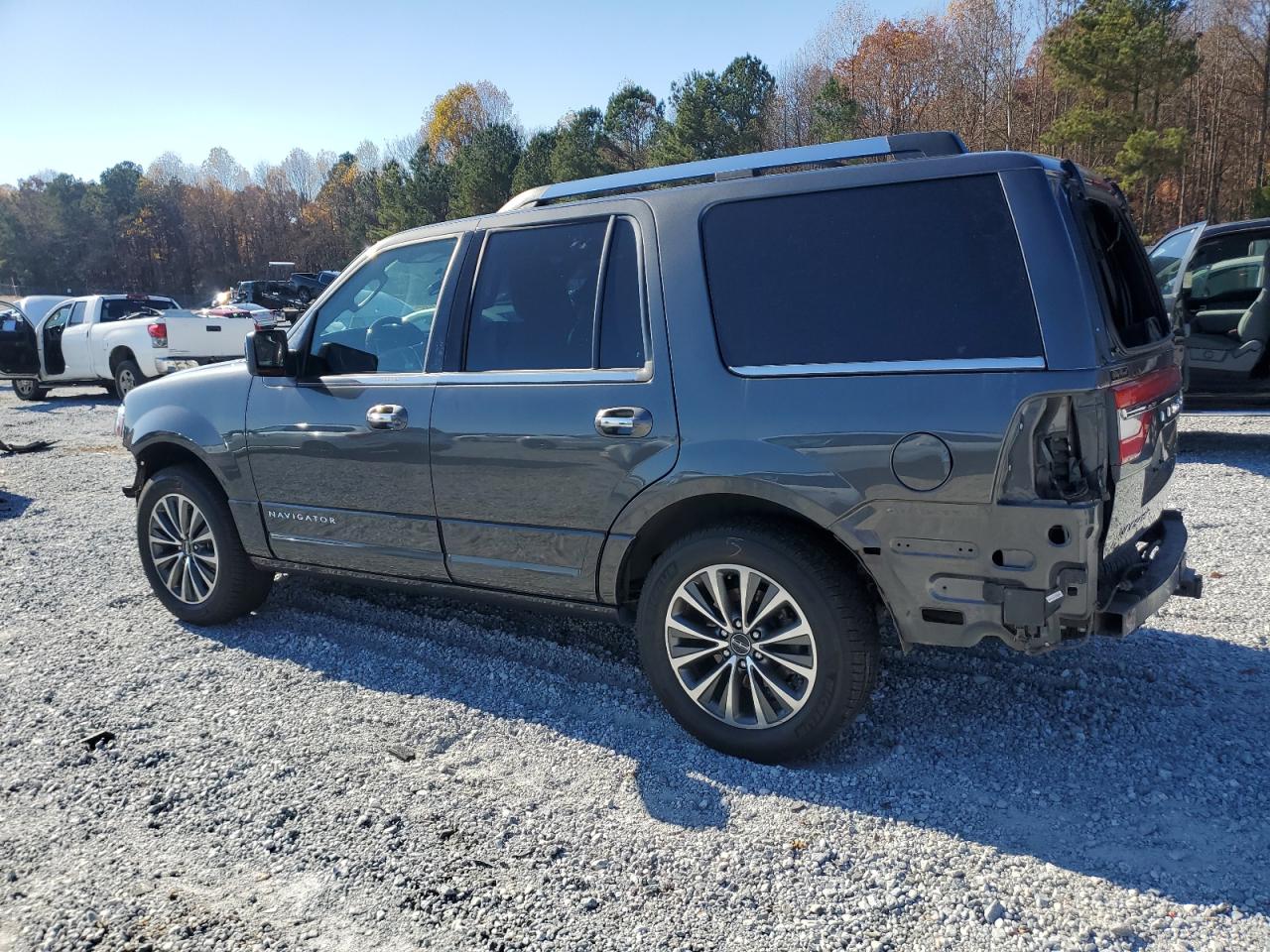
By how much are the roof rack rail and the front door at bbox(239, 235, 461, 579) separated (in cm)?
63

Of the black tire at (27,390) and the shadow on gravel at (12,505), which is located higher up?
the black tire at (27,390)

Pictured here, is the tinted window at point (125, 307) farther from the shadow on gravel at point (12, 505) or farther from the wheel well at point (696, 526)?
the wheel well at point (696, 526)

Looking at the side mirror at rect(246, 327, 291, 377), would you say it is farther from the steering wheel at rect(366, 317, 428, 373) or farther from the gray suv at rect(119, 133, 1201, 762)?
the steering wheel at rect(366, 317, 428, 373)

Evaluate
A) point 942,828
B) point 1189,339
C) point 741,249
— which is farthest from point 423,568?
point 1189,339

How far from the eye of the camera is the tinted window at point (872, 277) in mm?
2750

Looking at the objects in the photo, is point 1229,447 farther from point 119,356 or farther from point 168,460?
point 119,356

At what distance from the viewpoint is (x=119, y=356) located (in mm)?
15781

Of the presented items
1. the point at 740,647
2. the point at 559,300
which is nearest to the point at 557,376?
the point at 559,300

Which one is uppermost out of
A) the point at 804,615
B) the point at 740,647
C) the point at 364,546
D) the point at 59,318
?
the point at 59,318

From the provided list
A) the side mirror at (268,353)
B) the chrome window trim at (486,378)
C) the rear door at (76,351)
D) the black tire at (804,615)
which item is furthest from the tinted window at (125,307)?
the black tire at (804,615)

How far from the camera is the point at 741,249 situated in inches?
127

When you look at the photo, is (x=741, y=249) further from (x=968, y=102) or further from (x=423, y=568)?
(x=968, y=102)

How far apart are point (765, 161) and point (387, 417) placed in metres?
1.89

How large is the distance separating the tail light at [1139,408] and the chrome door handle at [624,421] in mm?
1511
